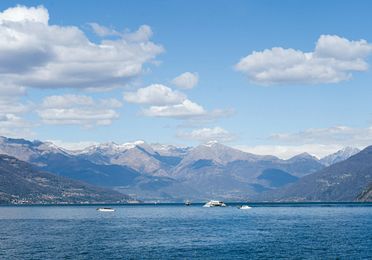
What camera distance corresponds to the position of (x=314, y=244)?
6344 inches

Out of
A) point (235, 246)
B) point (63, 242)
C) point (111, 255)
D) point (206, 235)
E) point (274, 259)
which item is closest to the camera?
point (274, 259)

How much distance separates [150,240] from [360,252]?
213ft

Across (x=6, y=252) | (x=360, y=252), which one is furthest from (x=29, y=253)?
(x=360, y=252)

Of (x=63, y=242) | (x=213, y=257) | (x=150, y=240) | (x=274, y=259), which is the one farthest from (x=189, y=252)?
(x=63, y=242)

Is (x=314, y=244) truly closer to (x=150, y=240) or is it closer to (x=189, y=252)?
(x=189, y=252)

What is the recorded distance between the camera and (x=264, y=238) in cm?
18225

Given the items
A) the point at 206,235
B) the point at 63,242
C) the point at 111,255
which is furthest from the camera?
the point at 206,235

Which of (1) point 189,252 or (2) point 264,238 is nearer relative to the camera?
(1) point 189,252

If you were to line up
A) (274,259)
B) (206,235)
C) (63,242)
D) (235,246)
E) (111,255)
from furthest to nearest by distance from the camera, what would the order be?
1. (206,235)
2. (63,242)
3. (235,246)
4. (111,255)
5. (274,259)

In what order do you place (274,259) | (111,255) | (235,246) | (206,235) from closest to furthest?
(274,259) → (111,255) → (235,246) → (206,235)

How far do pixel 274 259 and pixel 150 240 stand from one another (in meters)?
56.0

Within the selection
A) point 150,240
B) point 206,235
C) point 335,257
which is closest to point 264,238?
point 206,235

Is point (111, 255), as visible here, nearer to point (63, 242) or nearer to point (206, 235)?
point (63, 242)

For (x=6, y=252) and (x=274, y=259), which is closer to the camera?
(x=274, y=259)
